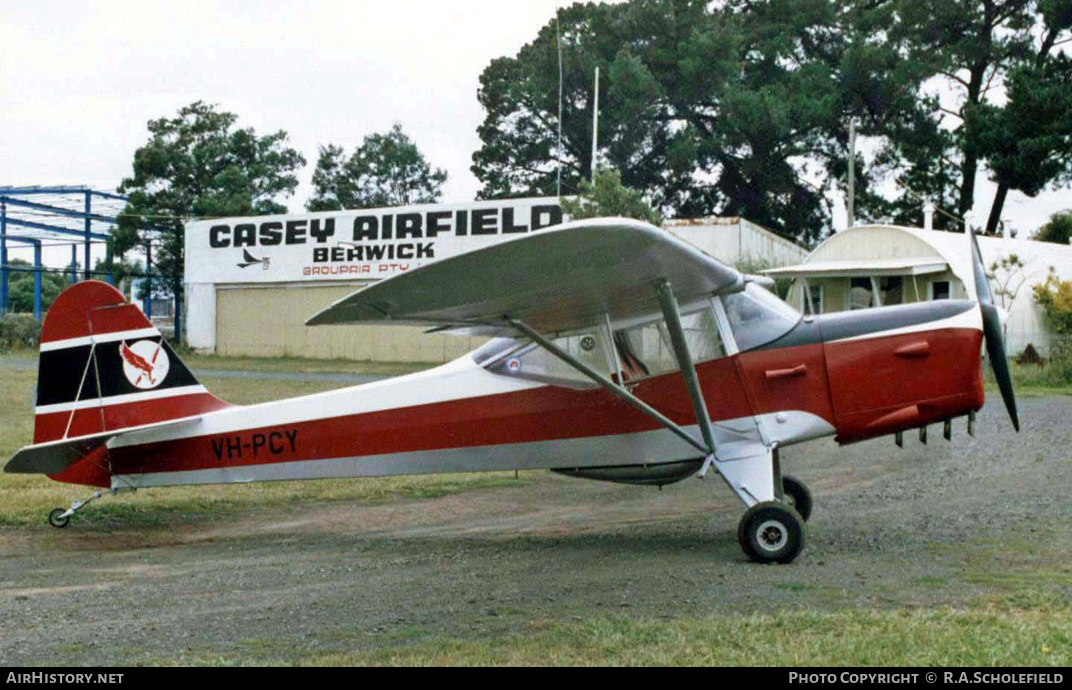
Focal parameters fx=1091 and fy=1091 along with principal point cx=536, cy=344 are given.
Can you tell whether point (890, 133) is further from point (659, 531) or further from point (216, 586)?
point (216, 586)

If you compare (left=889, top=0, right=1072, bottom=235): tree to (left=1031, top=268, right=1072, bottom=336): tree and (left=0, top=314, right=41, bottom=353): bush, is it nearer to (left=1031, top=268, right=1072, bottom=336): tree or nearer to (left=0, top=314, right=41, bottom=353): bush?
(left=1031, top=268, right=1072, bottom=336): tree

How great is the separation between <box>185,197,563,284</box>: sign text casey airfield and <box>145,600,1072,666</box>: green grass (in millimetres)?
30973

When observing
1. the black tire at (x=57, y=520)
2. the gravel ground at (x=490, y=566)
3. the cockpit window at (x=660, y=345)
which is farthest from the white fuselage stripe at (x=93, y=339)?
the cockpit window at (x=660, y=345)

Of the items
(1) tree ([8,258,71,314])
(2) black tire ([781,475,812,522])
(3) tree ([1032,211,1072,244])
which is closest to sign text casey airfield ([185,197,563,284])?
(3) tree ([1032,211,1072,244])

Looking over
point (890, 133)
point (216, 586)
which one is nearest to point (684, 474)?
point (216, 586)

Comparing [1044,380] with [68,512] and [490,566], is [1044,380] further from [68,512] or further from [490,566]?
[68,512]

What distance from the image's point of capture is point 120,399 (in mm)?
9453

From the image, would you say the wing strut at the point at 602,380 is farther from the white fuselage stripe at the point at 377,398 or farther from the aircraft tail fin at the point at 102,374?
the aircraft tail fin at the point at 102,374

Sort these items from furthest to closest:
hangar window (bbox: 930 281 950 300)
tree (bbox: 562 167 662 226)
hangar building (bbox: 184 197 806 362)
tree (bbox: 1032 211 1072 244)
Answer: tree (bbox: 1032 211 1072 244)
hangar building (bbox: 184 197 806 362)
hangar window (bbox: 930 281 950 300)
tree (bbox: 562 167 662 226)

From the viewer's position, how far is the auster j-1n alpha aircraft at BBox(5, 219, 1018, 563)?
7.99 metres

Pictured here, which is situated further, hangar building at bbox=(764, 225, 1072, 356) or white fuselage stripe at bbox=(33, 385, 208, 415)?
hangar building at bbox=(764, 225, 1072, 356)

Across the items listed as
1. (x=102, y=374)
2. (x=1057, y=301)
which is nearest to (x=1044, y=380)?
(x=1057, y=301)

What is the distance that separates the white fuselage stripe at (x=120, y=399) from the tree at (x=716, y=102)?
35.4 m

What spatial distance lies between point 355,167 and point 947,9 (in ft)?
115
